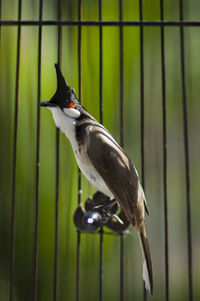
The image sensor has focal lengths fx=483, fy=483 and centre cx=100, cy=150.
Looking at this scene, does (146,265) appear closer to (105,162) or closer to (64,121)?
(105,162)

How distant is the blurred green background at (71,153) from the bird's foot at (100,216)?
758mm

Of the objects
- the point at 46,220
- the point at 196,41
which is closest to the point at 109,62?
the point at 196,41

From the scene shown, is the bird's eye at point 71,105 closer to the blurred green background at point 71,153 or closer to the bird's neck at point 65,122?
the bird's neck at point 65,122

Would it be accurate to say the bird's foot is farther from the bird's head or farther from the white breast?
the bird's head

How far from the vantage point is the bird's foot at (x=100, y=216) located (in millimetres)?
1314

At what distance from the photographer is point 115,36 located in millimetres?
2586

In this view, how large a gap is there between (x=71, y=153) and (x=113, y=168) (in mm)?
1106

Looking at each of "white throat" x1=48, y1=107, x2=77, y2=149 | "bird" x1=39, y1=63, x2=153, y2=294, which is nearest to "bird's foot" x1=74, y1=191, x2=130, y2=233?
"bird" x1=39, y1=63, x2=153, y2=294

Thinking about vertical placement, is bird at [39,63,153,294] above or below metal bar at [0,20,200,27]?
below

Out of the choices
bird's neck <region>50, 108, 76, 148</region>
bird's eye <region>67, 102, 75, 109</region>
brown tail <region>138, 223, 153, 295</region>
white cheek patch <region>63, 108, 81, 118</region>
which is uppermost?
bird's eye <region>67, 102, 75, 109</region>

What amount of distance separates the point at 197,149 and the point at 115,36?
2.52 ft

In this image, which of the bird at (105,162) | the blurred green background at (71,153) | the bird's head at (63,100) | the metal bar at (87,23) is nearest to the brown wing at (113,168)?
the bird at (105,162)

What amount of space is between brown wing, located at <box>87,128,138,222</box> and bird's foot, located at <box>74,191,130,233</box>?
64 mm

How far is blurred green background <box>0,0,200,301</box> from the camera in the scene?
2.35m
